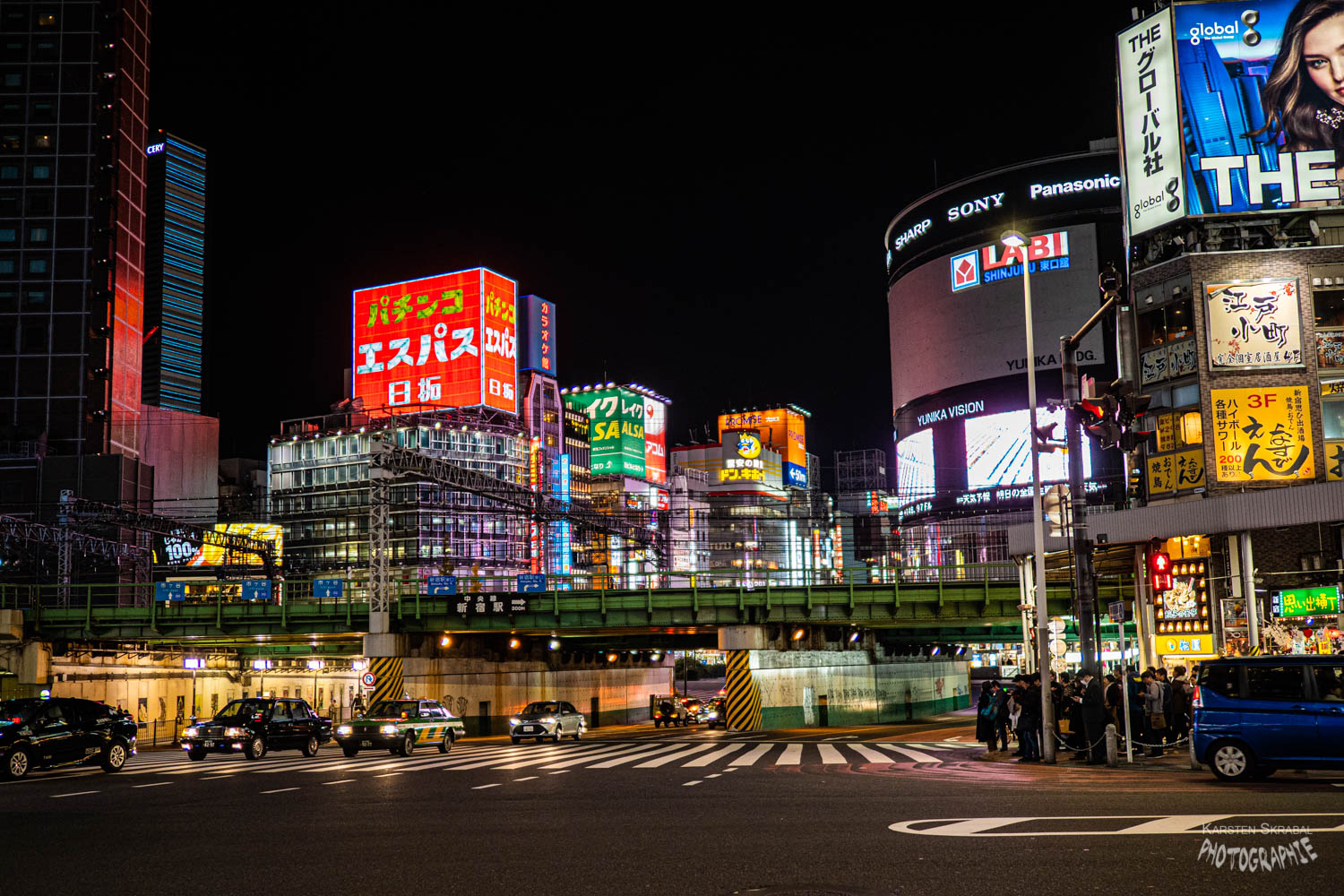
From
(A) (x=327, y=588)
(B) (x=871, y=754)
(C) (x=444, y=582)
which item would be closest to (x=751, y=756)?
(B) (x=871, y=754)

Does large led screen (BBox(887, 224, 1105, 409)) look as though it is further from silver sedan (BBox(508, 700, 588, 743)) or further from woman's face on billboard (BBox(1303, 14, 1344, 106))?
silver sedan (BBox(508, 700, 588, 743))

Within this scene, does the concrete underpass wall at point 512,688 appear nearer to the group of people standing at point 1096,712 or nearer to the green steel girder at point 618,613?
the green steel girder at point 618,613

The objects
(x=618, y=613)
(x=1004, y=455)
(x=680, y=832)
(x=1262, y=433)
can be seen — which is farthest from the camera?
(x=1004, y=455)

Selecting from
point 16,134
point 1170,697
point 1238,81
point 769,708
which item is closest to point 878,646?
point 769,708

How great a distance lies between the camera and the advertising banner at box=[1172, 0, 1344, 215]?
40531mm

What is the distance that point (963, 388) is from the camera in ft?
291

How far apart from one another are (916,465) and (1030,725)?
71.7 metres

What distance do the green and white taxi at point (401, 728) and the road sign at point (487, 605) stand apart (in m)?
15.5

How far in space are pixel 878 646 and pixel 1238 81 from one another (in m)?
38.8

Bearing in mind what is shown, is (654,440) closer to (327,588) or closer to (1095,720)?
(327,588)

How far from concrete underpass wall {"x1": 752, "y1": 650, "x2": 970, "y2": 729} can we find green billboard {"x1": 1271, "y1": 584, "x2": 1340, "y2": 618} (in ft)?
75.1

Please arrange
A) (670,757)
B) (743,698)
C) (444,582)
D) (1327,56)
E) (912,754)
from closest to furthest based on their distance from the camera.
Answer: (912,754) → (670,757) → (1327,56) → (743,698) → (444,582)

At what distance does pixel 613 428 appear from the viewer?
168 metres

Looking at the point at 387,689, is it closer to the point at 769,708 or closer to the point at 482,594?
the point at 482,594
